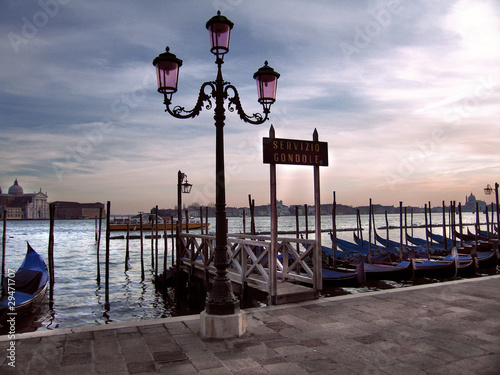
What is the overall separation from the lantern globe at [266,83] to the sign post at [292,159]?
2.06 feet

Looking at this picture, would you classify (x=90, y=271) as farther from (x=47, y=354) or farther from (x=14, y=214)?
(x=14, y=214)

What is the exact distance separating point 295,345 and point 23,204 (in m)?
195

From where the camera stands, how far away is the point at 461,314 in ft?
18.5

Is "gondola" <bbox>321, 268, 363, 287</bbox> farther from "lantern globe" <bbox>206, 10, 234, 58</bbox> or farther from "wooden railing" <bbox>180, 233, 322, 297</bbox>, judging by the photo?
"lantern globe" <bbox>206, 10, 234, 58</bbox>

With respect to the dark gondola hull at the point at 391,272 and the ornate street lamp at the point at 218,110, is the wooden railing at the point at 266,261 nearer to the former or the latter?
the ornate street lamp at the point at 218,110

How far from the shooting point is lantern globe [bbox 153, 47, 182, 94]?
5051mm

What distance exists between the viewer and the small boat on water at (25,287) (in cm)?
976

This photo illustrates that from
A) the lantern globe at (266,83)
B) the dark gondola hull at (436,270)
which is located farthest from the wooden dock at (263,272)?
the dark gondola hull at (436,270)

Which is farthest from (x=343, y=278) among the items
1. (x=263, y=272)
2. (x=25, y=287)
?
(x=25, y=287)

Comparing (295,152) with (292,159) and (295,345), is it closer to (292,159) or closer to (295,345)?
(292,159)

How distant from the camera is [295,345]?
4.38 m

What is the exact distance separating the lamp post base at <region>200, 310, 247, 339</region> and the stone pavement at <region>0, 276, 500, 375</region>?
11cm

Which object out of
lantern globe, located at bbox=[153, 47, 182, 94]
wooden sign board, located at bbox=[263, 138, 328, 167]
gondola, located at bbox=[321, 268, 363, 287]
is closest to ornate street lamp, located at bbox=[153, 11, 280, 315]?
lantern globe, located at bbox=[153, 47, 182, 94]

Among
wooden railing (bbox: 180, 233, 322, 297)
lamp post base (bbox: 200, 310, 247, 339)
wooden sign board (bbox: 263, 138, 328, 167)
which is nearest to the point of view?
lamp post base (bbox: 200, 310, 247, 339)
